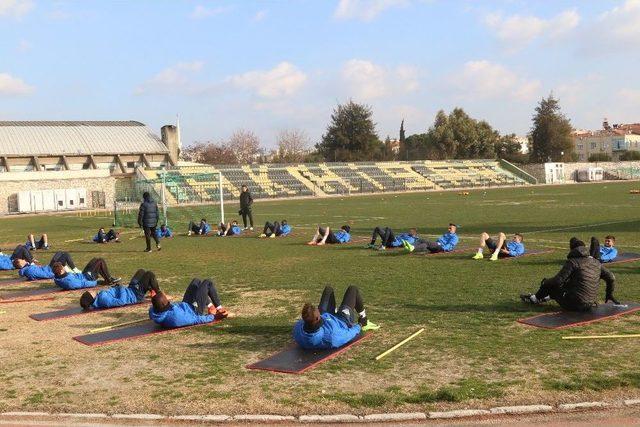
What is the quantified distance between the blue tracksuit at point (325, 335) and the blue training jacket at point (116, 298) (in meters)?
4.35

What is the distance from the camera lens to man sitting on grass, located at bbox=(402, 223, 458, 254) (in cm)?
1612

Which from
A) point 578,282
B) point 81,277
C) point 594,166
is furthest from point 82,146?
point 578,282

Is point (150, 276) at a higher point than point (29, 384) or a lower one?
higher

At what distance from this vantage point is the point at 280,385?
6.46m

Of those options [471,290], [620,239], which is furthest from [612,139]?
[471,290]

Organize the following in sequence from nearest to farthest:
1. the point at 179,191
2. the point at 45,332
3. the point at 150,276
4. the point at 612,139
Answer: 1. the point at 45,332
2. the point at 150,276
3. the point at 179,191
4. the point at 612,139

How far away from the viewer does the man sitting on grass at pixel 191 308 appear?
9031 mm

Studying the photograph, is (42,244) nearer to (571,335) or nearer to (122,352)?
(122,352)

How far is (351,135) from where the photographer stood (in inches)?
3575

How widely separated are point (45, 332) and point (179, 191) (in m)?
43.2

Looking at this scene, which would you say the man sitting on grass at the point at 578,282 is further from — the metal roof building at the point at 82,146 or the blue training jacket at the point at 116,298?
the metal roof building at the point at 82,146

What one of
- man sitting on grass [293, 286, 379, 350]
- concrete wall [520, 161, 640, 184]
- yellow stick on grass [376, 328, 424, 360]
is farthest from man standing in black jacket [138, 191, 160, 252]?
concrete wall [520, 161, 640, 184]

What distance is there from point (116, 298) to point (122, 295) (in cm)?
11

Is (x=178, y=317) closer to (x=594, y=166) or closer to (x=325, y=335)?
(x=325, y=335)
